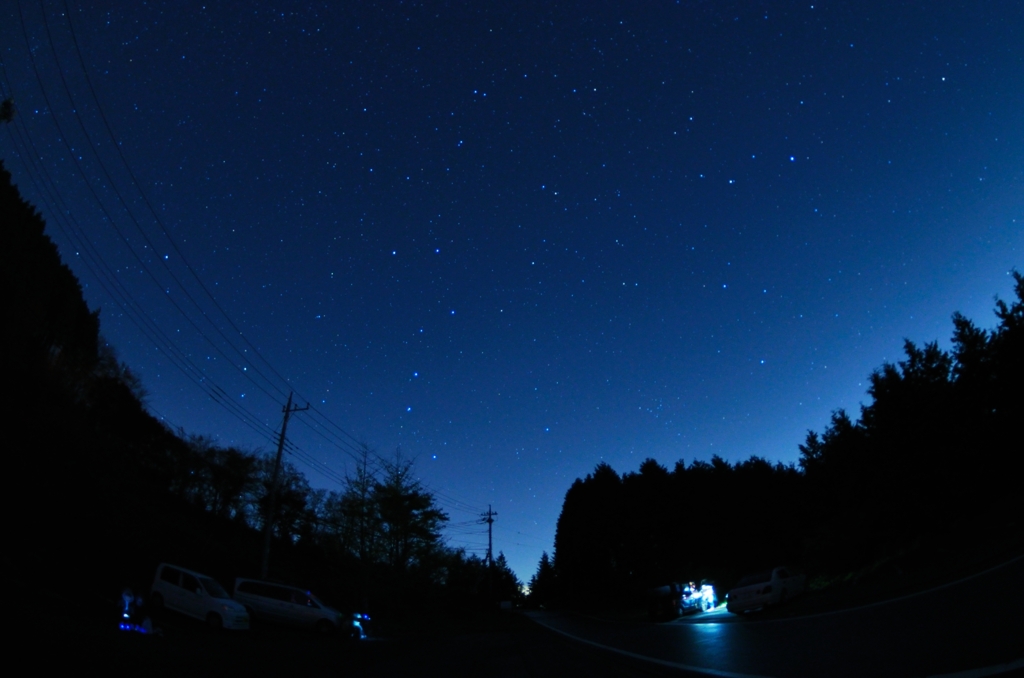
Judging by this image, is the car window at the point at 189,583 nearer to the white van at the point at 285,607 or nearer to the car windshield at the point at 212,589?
the car windshield at the point at 212,589

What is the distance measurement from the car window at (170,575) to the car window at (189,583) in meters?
0.28

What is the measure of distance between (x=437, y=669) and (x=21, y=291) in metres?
48.7

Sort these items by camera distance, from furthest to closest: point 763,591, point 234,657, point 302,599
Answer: point 302,599
point 763,591
point 234,657

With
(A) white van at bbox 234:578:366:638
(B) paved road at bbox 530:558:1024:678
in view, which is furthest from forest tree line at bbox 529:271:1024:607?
(A) white van at bbox 234:578:366:638

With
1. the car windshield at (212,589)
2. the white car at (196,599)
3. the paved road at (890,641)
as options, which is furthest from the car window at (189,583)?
the paved road at (890,641)

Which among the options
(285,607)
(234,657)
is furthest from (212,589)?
(234,657)

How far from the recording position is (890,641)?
879cm

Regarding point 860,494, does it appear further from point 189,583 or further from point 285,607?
point 189,583

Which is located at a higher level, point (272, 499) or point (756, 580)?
point (272, 499)

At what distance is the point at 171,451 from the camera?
153 feet

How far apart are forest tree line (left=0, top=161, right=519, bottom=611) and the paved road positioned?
21.5 metres

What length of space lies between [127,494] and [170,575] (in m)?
18.0

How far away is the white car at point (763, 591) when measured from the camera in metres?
23.2

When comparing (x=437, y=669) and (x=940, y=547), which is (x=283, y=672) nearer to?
(x=437, y=669)
